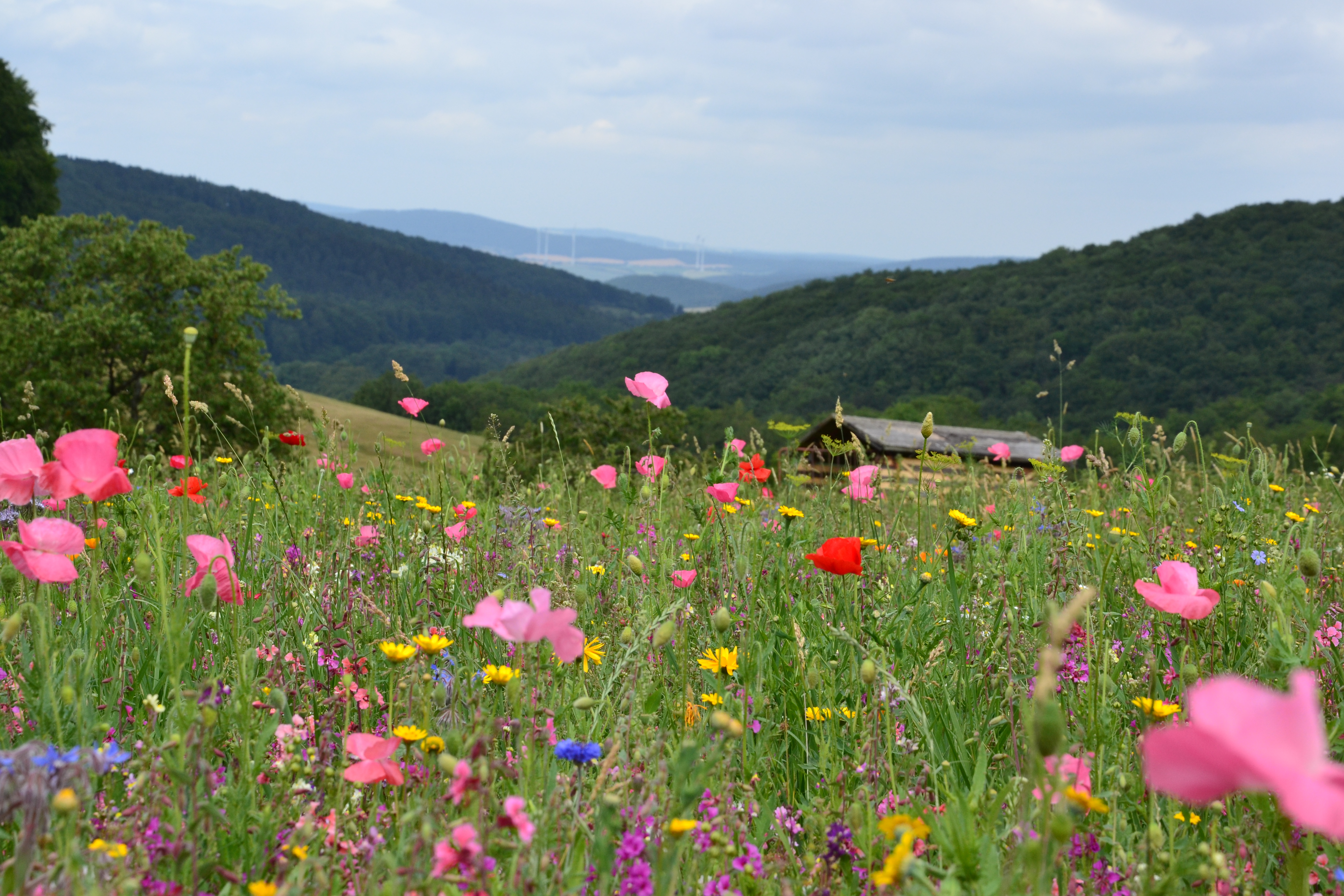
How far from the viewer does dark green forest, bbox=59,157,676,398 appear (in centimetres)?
15012

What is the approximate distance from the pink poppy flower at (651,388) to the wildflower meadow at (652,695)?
2 cm

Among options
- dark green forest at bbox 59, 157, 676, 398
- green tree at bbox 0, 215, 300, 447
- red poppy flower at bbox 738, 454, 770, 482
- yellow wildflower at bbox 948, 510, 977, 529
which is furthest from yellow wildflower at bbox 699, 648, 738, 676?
dark green forest at bbox 59, 157, 676, 398

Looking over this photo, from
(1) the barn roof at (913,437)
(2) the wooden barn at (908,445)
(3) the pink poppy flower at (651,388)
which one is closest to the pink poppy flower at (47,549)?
(3) the pink poppy flower at (651,388)

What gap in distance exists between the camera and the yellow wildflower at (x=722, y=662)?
1.76 meters

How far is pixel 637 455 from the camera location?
67.8 feet

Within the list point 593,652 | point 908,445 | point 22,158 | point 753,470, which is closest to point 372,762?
point 593,652

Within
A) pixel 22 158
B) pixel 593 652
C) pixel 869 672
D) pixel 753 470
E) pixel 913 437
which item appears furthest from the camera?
pixel 22 158

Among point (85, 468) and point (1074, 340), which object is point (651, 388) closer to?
point (85, 468)

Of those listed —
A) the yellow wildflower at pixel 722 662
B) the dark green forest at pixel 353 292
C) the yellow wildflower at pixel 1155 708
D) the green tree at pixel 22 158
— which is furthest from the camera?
the dark green forest at pixel 353 292

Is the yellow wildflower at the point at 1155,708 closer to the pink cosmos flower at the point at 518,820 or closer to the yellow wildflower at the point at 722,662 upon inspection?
the yellow wildflower at the point at 722,662

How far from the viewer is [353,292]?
7343 inches

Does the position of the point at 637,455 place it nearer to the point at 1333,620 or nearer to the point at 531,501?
the point at 531,501

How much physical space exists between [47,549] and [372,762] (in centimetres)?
68

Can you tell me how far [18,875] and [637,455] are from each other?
64.7 ft
